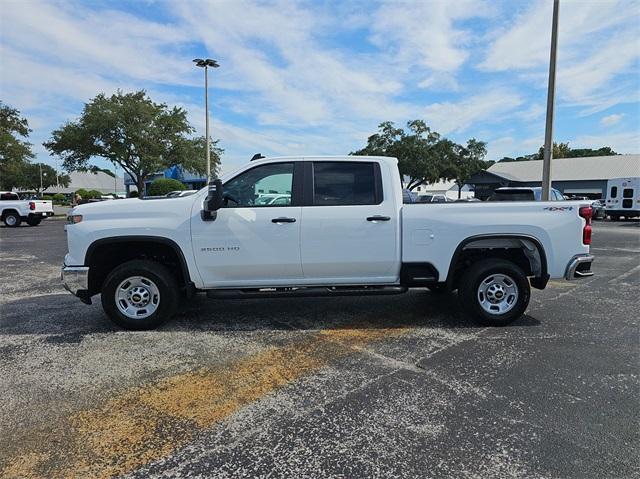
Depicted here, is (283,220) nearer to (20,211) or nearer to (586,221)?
(586,221)

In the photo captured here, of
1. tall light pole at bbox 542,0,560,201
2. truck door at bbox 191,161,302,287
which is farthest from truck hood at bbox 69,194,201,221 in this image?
tall light pole at bbox 542,0,560,201

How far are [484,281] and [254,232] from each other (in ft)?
8.96

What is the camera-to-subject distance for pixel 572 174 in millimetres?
47938

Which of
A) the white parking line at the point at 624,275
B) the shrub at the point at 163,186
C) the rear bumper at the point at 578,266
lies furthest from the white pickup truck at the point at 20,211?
the rear bumper at the point at 578,266

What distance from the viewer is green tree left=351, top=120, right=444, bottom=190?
145ft

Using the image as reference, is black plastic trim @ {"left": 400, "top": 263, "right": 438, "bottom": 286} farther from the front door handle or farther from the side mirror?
the side mirror

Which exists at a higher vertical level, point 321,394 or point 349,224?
point 349,224

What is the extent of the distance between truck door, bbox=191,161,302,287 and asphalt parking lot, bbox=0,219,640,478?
670 millimetres

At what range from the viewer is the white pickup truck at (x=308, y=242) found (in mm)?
5109

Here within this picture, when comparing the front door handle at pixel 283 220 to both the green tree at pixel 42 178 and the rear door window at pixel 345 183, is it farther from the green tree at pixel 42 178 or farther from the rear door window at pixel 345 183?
the green tree at pixel 42 178

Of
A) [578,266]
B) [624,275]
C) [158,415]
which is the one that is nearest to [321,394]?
[158,415]

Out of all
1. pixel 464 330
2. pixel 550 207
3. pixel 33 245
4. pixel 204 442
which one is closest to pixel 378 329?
pixel 464 330

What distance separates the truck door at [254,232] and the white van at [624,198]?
29249mm

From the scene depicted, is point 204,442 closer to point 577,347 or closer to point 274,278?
point 274,278
